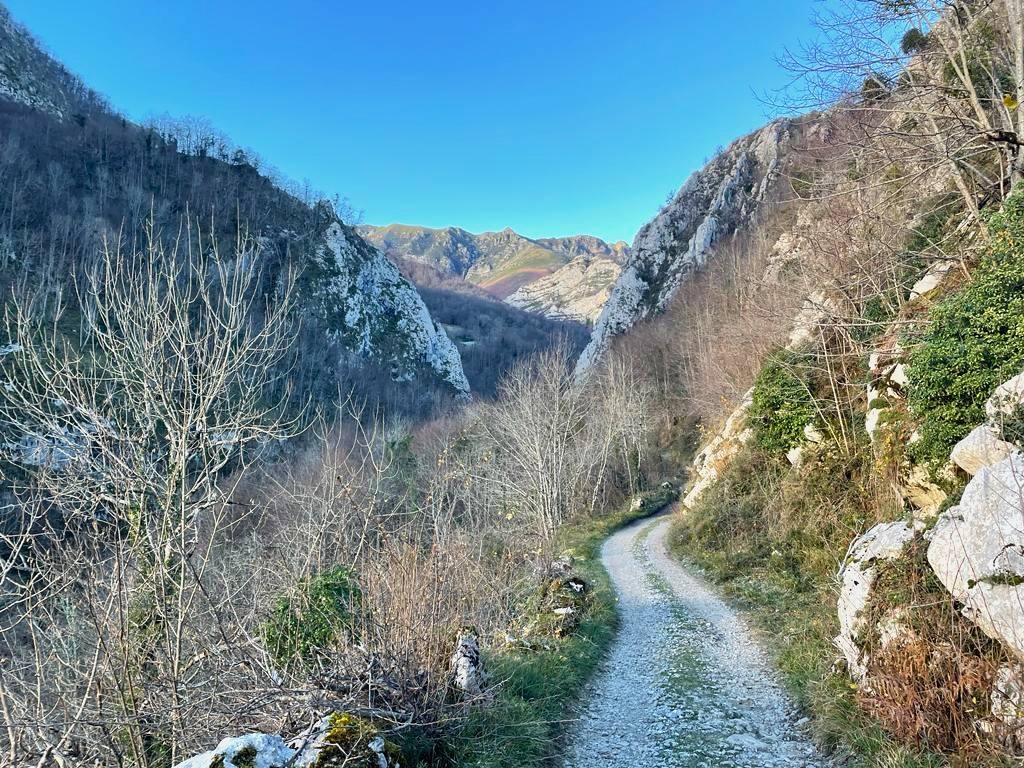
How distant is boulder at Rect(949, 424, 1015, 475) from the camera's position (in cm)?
480

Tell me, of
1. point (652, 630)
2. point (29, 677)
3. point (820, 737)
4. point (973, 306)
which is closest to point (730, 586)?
point (652, 630)

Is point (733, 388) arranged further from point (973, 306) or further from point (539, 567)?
point (973, 306)

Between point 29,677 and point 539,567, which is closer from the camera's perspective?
point 29,677

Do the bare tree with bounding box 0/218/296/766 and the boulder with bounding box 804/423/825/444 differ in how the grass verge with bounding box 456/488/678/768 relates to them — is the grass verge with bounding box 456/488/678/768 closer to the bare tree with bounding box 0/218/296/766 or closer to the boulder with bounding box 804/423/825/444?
the bare tree with bounding box 0/218/296/766

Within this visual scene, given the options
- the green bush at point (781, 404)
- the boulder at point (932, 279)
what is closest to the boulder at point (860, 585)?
the boulder at point (932, 279)

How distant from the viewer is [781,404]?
40.9ft

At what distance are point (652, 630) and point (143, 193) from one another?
85550 millimetres

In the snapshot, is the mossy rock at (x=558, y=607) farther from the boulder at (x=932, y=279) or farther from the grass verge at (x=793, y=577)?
the boulder at (x=932, y=279)

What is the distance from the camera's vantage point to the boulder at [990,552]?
144 inches

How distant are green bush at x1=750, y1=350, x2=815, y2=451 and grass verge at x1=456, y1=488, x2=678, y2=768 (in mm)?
5681

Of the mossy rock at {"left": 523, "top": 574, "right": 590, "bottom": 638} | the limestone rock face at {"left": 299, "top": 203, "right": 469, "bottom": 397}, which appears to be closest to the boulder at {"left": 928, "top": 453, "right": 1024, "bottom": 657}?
the mossy rock at {"left": 523, "top": 574, "right": 590, "bottom": 638}

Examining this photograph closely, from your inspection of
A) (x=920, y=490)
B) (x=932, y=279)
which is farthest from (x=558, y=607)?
(x=932, y=279)

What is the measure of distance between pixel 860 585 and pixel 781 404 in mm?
8034

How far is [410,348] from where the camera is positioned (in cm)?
7956
